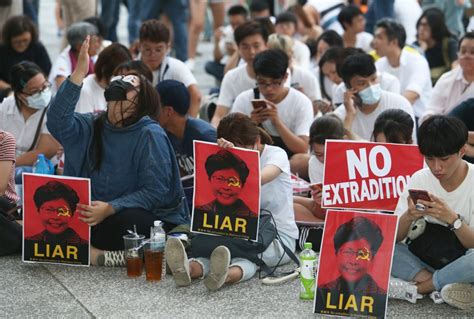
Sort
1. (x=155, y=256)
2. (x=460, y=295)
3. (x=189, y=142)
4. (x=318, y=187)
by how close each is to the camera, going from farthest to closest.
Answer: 1. (x=189, y=142)
2. (x=318, y=187)
3. (x=155, y=256)
4. (x=460, y=295)

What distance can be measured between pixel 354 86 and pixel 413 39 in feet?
15.3

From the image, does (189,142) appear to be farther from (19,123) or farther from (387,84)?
(387,84)

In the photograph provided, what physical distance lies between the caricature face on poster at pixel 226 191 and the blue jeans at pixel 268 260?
15cm

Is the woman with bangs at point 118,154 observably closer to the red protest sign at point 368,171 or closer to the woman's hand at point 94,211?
the woman's hand at point 94,211

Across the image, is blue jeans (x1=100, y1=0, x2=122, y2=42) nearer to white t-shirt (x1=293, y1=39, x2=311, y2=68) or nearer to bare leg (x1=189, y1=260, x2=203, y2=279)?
white t-shirt (x1=293, y1=39, x2=311, y2=68)

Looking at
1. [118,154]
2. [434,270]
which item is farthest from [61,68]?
[434,270]

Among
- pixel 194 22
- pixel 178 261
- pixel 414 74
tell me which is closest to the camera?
pixel 178 261

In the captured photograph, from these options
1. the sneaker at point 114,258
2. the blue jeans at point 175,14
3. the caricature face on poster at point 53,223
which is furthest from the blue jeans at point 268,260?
the blue jeans at point 175,14

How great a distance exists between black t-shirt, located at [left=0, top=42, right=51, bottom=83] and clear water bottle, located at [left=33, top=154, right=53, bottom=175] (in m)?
2.50

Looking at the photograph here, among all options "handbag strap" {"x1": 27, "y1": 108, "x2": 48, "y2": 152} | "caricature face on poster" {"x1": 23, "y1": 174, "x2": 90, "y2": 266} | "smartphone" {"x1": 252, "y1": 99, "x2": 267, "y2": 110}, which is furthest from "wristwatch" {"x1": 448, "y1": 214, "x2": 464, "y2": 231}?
"handbag strap" {"x1": 27, "y1": 108, "x2": 48, "y2": 152}

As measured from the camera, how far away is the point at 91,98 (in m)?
7.56

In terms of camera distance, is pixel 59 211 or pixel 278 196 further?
pixel 278 196

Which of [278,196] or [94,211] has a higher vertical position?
[278,196]

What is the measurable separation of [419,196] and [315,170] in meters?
1.73
